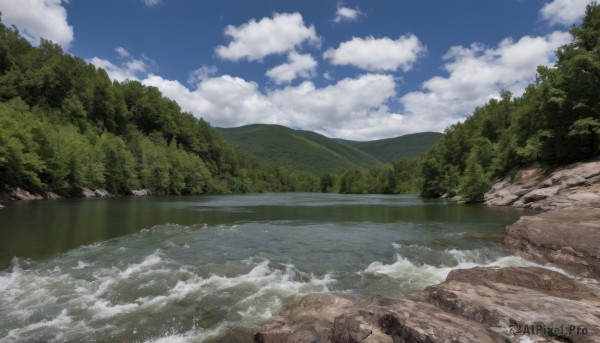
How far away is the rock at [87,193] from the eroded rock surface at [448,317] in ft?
253

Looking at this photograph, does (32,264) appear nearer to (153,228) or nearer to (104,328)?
(104,328)

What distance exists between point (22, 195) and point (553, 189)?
7479 centimetres

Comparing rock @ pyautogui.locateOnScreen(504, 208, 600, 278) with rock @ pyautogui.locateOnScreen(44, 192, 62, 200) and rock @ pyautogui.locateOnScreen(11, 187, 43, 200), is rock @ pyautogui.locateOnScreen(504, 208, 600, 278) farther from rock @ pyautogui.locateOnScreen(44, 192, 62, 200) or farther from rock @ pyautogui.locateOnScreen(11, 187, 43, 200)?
rock @ pyautogui.locateOnScreen(44, 192, 62, 200)

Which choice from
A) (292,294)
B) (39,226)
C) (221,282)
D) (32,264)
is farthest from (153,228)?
(292,294)

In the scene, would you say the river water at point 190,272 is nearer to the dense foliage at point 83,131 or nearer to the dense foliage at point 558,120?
the dense foliage at point 558,120

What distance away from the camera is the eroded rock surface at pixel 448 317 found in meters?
6.33

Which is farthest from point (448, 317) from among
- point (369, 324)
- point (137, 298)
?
point (137, 298)

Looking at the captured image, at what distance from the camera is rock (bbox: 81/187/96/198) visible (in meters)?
72.4

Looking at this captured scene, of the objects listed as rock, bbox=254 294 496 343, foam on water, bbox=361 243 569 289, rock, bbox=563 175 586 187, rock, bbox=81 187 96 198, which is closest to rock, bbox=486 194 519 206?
rock, bbox=563 175 586 187

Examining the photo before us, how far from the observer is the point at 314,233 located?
27188 mm

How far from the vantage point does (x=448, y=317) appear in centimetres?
689

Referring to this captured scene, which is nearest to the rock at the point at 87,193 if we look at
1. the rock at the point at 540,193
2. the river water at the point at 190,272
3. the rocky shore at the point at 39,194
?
the rocky shore at the point at 39,194

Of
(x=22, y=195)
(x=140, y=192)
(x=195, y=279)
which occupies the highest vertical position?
(x=22, y=195)

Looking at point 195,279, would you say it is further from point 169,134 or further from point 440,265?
point 169,134
